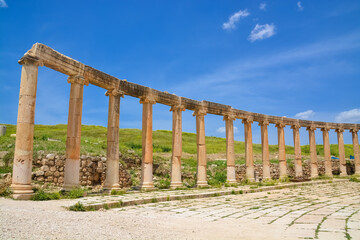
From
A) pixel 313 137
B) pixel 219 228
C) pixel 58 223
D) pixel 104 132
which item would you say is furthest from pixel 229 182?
pixel 104 132

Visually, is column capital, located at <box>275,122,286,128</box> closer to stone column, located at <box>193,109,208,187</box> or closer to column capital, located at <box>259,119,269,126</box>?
column capital, located at <box>259,119,269,126</box>

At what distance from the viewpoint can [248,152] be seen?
96.9 ft

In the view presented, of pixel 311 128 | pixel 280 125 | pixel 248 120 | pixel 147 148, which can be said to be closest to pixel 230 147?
pixel 248 120

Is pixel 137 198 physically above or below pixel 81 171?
below

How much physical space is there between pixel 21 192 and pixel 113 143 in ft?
22.9

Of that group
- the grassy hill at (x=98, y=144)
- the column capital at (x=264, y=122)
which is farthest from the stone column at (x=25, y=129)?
the column capital at (x=264, y=122)

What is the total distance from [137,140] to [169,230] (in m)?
43.5

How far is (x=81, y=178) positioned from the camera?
21.3m

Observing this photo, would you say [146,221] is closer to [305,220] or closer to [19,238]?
[19,238]

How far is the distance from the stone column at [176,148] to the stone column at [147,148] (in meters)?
2.24

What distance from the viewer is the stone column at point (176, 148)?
2306cm

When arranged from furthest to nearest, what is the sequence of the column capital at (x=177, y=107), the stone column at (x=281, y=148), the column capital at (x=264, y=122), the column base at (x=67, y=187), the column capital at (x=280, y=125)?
the column capital at (x=280, y=125) < the stone column at (x=281, y=148) < the column capital at (x=264, y=122) < the column capital at (x=177, y=107) < the column base at (x=67, y=187)

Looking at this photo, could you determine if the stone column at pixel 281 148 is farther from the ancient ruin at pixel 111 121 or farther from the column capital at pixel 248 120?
the column capital at pixel 248 120

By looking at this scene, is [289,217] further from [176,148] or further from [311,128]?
[311,128]
